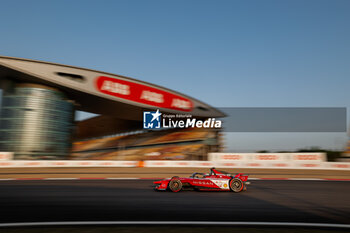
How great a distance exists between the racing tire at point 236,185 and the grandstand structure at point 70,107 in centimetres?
2664

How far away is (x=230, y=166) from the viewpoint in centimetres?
2055

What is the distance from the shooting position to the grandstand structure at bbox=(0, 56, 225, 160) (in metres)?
28.1

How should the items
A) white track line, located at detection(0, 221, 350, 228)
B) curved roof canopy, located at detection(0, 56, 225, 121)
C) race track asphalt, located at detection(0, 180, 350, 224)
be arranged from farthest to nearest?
curved roof canopy, located at detection(0, 56, 225, 121), race track asphalt, located at detection(0, 180, 350, 224), white track line, located at detection(0, 221, 350, 228)

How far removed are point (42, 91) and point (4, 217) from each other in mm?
28629

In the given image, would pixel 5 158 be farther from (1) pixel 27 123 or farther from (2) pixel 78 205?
(2) pixel 78 205

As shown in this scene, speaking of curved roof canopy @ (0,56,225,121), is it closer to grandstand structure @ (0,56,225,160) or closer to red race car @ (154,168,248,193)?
grandstand structure @ (0,56,225,160)

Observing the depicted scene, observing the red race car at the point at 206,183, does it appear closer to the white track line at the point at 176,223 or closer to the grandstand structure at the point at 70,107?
the white track line at the point at 176,223

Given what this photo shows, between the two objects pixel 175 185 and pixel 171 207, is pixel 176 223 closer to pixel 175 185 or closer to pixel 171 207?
pixel 171 207

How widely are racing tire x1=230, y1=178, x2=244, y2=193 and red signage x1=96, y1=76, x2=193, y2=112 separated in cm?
2768

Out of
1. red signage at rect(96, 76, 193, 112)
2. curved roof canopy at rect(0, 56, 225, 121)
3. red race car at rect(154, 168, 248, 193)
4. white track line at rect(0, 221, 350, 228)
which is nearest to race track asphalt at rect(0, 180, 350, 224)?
white track line at rect(0, 221, 350, 228)

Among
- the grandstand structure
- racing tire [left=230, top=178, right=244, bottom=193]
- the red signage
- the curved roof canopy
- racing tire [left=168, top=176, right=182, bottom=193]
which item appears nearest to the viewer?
racing tire [left=168, top=176, right=182, bottom=193]

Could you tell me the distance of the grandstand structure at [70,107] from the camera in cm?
2811

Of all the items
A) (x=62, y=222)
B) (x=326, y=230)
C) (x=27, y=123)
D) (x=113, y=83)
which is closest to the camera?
(x=326, y=230)

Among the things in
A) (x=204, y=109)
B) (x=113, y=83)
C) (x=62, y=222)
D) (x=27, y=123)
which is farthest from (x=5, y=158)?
(x=204, y=109)
